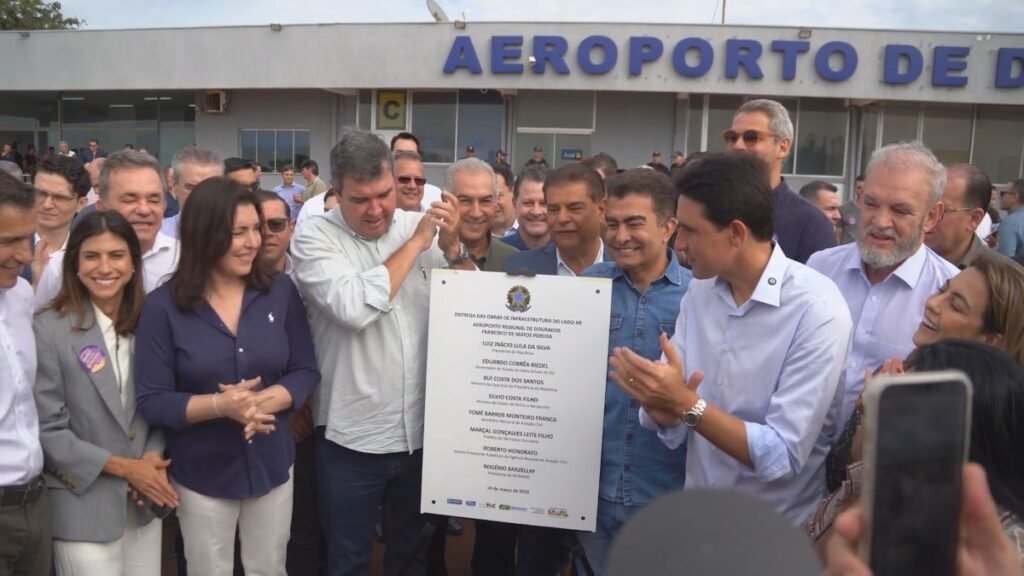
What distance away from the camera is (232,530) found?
9.54ft

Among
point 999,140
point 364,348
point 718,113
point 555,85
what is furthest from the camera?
point 718,113

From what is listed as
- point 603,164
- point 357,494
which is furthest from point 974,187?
point 357,494

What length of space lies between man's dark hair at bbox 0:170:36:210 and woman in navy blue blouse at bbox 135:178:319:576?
0.51 metres

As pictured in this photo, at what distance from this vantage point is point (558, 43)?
18.6 meters

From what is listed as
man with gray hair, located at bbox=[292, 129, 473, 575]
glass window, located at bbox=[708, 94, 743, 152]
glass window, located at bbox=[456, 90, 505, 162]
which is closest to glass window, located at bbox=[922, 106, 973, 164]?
A: glass window, located at bbox=[708, 94, 743, 152]

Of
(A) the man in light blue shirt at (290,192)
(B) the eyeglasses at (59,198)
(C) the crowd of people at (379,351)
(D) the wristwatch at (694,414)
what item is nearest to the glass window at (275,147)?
(A) the man in light blue shirt at (290,192)

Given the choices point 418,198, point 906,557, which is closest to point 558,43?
point 418,198

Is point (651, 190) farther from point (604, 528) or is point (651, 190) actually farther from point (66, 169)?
point (66, 169)

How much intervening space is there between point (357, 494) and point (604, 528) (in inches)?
42.3

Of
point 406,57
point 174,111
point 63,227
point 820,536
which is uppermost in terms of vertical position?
point 406,57

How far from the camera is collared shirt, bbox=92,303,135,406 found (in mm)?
2746

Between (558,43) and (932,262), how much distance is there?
17.0 metres

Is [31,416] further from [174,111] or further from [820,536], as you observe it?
[174,111]

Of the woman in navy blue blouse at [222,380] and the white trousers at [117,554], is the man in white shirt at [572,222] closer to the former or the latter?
the woman in navy blue blouse at [222,380]
